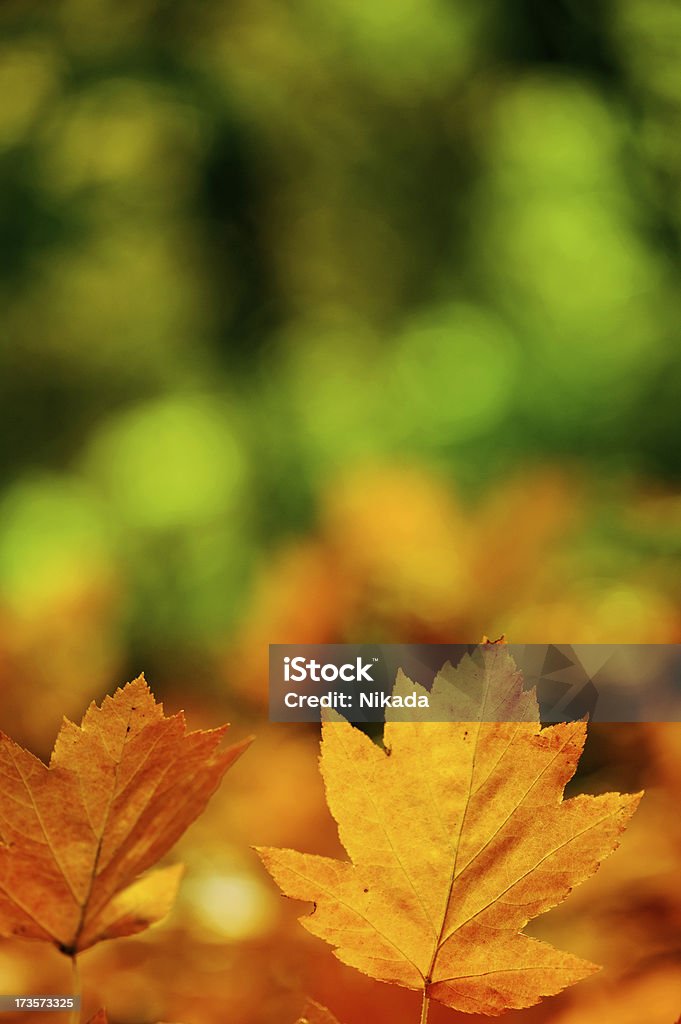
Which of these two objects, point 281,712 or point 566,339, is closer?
point 281,712

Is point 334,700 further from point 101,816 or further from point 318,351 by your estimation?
point 318,351

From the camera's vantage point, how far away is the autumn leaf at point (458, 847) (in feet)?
0.57

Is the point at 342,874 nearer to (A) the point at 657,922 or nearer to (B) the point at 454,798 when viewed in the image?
(B) the point at 454,798

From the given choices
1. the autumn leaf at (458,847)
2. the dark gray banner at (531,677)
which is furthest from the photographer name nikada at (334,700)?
the autumn leaf at (458,847)

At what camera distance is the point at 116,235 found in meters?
0.63

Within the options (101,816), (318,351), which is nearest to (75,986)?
(101,816)

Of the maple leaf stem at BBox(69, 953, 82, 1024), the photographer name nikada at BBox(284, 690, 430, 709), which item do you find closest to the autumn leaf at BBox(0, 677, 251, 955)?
the maple leaf stem at BBox(69, 953, 82, 1024)

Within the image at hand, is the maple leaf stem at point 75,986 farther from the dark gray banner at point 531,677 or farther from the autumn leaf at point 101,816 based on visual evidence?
the dark gray banner at point 531,677

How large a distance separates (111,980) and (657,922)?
0.66 feet

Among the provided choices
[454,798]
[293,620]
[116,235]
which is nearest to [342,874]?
[454,798]

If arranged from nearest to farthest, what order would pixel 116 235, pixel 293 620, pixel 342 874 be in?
pixel 342 874 < pixel 293 620 < pixel 116 235

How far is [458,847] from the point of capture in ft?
0.58

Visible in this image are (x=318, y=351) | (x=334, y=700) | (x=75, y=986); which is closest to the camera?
(x=75, y=986)

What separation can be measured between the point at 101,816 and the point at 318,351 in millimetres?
453
